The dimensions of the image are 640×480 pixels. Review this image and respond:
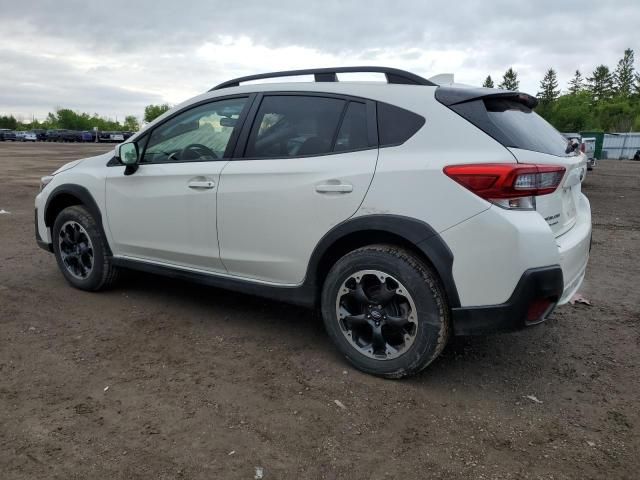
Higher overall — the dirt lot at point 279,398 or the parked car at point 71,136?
the parked car at point 71,136

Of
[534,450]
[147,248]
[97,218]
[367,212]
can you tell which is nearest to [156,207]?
[147,248]

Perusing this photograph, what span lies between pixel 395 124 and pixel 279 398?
170 cm

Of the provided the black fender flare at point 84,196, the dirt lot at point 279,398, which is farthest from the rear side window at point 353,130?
the black fender flare at point 84,196

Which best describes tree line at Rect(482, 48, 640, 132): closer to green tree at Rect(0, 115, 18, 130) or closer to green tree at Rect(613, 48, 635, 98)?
green tree at Rect(613, 48, 635, 98)

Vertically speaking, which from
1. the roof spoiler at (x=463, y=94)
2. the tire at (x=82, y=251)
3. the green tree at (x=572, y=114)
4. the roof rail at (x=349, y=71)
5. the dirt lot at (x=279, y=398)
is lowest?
the dirt lot at (x=279, y=398)

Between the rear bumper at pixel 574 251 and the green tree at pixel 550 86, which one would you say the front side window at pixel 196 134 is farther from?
the green tree at pixel 550 86

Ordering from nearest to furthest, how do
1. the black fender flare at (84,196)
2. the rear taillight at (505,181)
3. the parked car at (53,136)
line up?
the rear taillight at (505,181), the black fender flare at (84,196), the parked car at (53,136)

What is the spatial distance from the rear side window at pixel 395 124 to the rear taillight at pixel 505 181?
0.41m

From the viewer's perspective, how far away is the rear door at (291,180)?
3328 millimetres

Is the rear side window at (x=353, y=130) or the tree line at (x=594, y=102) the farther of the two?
the tree line at (x=594, y=102)

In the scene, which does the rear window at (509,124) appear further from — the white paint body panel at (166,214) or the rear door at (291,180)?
the white paint body panel at (166,214)

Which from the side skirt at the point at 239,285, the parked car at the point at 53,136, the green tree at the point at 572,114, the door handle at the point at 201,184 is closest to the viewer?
the side skirt at the point at 239,285

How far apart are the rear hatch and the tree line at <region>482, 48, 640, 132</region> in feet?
223

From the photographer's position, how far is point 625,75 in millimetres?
100125
